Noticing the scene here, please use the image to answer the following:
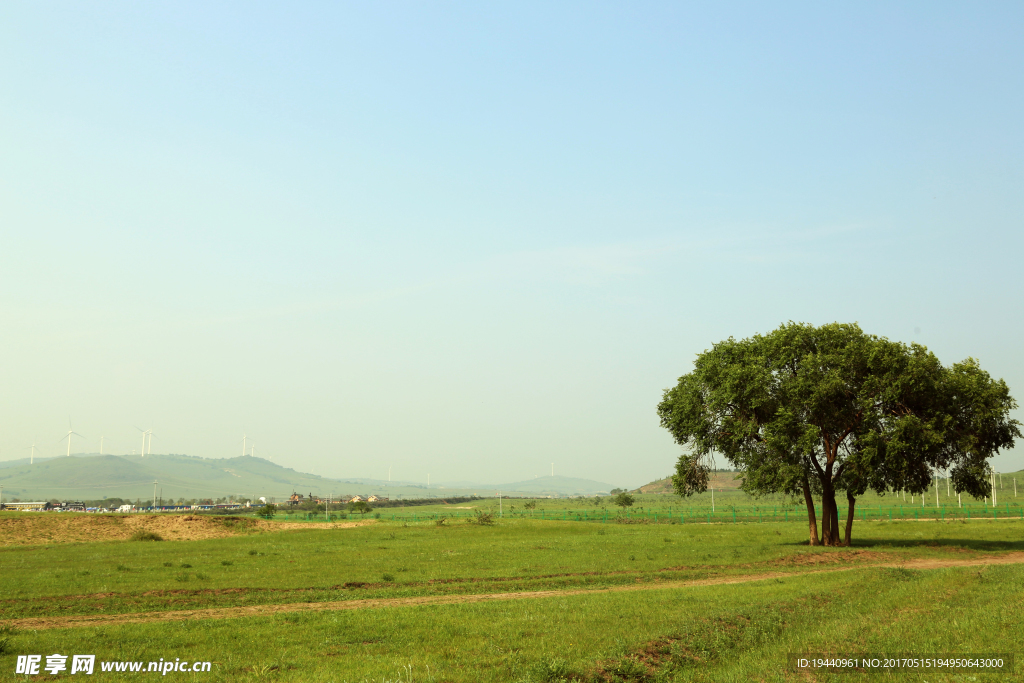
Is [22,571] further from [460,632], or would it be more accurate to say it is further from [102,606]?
[460,632]

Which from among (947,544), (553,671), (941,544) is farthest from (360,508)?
(553,671)

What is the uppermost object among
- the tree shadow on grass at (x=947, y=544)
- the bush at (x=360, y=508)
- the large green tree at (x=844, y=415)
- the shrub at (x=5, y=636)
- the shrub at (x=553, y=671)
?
the large green tree at (x=844, y=415)

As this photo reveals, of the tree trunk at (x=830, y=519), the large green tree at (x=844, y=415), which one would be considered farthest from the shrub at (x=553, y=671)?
the tree trunk at (x=830, y=519)

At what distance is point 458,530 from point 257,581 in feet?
121

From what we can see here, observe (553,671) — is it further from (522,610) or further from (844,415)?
(844,415)

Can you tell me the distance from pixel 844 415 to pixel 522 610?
3186 centimetres

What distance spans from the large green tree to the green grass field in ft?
16.2

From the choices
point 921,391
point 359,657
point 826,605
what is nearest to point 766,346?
point 921,391

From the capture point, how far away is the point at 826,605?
24.0 m

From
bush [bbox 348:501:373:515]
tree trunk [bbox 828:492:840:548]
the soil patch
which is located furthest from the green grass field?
bush [bbox 348:501:373:515]

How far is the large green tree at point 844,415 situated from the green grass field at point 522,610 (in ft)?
16.2

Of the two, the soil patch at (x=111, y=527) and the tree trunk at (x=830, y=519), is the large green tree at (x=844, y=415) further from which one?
the soil patch at (x=111, y=527)

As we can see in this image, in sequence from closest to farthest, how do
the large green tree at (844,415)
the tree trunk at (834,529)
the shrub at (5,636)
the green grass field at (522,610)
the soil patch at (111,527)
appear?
the green grass field at (522,610) < the shrub at (5,636) < the large green tree at (844,415) < the tree trunk at (834,529) < the soil patch at (111,527)

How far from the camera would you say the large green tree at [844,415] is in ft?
144
